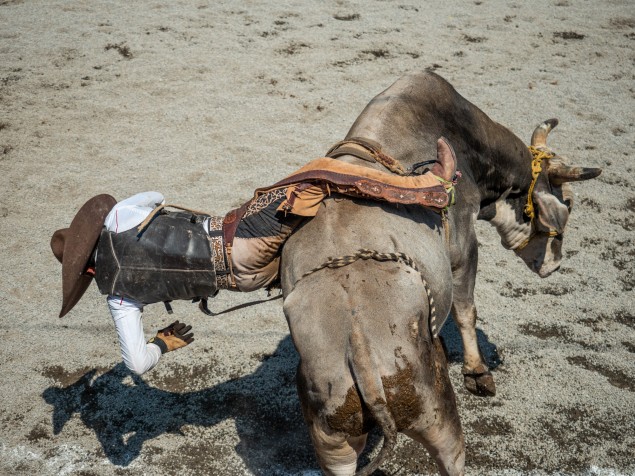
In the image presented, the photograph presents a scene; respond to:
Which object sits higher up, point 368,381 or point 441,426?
point 368,381

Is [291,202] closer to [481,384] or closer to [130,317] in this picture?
[130,317]

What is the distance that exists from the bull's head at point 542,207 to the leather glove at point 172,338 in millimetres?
2345

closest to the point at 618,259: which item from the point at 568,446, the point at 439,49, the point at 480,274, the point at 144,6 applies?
the point at 480,274

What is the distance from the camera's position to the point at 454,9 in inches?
387

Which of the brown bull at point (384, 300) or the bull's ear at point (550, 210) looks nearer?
the brown bull at point (384, 300)

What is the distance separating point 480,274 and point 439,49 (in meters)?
4.14

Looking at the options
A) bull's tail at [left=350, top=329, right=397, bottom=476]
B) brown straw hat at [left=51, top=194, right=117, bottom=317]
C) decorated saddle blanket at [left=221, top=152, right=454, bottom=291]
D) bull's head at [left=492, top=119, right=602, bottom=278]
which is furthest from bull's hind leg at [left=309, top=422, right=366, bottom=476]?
bull's head at [left=492, top=119, right=602, bottom=278]

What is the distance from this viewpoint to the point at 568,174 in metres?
4.67

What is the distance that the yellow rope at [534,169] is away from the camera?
4719 mm

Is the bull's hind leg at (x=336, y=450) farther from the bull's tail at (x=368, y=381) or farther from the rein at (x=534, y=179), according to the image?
the rein at (x=534, y=179)

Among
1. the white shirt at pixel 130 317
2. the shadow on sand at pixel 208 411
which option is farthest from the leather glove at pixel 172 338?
the shadow on sand at pixel 208 411

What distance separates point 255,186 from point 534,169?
2.80m

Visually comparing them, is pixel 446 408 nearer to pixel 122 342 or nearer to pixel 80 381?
pixel 122 342

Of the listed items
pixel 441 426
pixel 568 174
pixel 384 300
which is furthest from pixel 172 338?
pixel 568 174
